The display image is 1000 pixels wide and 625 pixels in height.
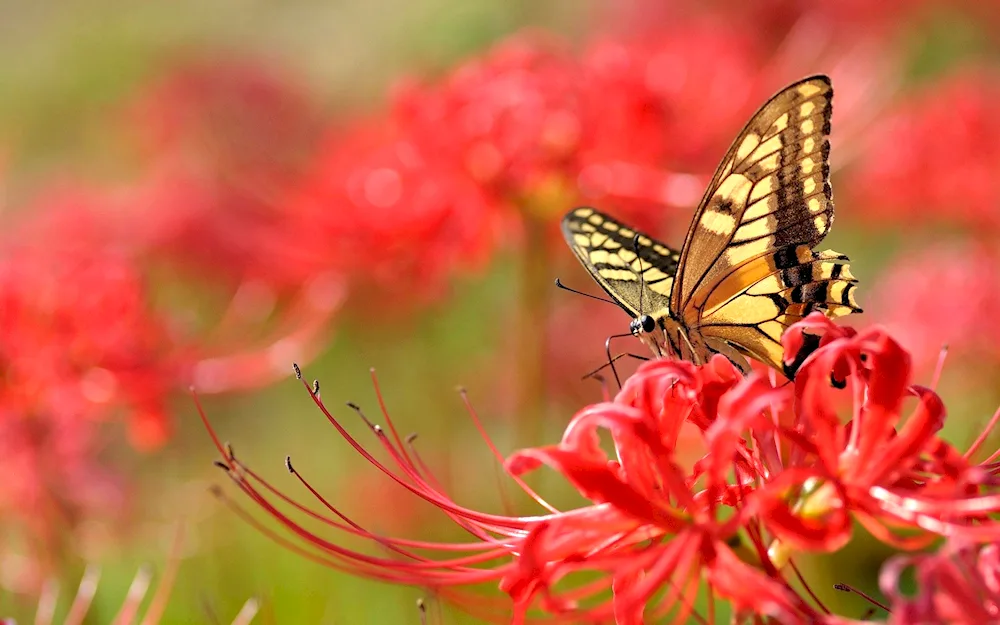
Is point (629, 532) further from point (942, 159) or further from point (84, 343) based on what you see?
point (942, 159)

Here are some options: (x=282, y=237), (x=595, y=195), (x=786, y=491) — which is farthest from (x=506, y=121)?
(x=786, y=491)

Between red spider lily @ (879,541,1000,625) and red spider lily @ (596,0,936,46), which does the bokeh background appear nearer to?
red spider lily @ (596,0,936,46)

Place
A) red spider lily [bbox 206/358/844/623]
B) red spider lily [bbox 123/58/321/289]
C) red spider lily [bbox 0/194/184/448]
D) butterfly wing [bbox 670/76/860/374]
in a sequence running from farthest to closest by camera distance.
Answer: red spider lily [bbox 123/58/321/289]
red spider lily [bbox 0/194/184/448]
butterfly wing [bbox 670/76/860/374]
red spider lily [bbox 206/358/844/623]

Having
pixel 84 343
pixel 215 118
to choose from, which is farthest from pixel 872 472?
pixel 215 118

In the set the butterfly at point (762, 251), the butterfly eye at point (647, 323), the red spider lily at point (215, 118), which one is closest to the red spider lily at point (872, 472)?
the butterfly at point (762, 251)

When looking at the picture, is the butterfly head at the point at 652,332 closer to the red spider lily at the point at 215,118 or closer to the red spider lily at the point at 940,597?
the red spider lily at the point at 940,597

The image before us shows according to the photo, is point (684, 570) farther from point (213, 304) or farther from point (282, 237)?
point (213, 304)

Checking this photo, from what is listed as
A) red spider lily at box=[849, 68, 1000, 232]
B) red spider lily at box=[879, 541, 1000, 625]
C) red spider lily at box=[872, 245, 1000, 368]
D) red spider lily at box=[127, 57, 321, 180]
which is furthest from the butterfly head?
red spider lily at box=[127, 57, 321, 180]
